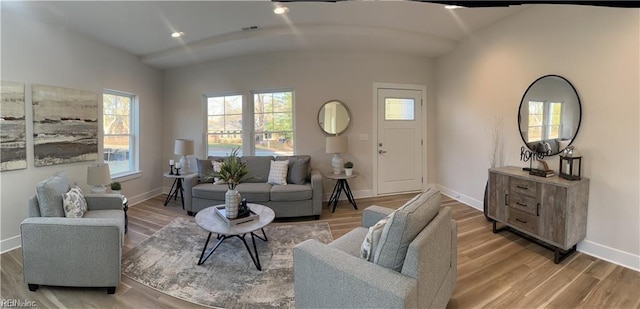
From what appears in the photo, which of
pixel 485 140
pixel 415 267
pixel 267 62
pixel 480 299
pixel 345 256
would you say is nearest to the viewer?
pixel 415 267

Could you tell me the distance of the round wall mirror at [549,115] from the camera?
270cm

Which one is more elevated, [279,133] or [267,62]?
[267,62]

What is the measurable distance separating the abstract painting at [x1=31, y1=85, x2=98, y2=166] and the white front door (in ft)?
14.2

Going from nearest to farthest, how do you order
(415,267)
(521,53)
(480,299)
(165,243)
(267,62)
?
1. (415,267)
2. (480,299)
3. (165,243)
4. (521,53)
5. (267,62)

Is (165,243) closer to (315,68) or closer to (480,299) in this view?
(480,299)

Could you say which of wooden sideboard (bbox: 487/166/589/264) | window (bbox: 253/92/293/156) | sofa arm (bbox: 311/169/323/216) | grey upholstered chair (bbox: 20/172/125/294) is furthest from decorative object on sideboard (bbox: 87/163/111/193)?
wooden sideboard (bbox: 487/166/589/264)

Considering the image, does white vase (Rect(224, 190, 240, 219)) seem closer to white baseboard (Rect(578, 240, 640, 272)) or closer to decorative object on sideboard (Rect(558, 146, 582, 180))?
decorative object on sideboard (Rect(558, 146, 582, 180))

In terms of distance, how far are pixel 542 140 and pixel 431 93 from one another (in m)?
2.16

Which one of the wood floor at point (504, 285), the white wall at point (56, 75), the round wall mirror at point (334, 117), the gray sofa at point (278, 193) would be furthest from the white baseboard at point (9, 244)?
the round wall mirror at point (334, 117)

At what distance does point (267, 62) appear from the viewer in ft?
14.8

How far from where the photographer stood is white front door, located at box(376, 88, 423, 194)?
184 inches

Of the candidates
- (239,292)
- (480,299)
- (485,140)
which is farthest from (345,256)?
(485,140)

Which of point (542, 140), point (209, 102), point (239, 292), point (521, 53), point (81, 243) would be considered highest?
point (521, 53)

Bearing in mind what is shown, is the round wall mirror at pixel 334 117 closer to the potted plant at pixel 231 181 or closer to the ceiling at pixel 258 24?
the ceiling at pixel 258 24
